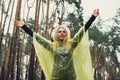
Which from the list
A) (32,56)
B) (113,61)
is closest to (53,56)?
(32,56)

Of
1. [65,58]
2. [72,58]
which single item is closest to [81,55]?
[72,58]

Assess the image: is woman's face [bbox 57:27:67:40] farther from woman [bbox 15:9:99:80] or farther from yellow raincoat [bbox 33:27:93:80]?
yellow raincoat [bbox 33:27:93:80]

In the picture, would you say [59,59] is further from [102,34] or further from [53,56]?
[102,34]

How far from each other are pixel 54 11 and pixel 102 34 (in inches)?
498

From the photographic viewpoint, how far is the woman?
500cm

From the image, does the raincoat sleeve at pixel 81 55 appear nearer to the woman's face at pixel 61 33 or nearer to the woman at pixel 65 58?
the woman at pixel 65 58

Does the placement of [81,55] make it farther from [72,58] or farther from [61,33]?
[61,33]

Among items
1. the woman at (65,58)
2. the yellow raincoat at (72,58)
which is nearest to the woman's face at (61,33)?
the woman at (65,58)

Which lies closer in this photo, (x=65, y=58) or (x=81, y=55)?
(x=65, y=58)

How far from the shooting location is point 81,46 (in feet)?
16.9

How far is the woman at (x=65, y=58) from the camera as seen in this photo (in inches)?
197

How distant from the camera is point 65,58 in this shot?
5.04m

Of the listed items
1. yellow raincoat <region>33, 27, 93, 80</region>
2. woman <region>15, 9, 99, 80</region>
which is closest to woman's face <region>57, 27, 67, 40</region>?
woman <region>15, 9, 99, 80</region>

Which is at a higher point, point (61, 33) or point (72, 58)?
point (61, 33)
